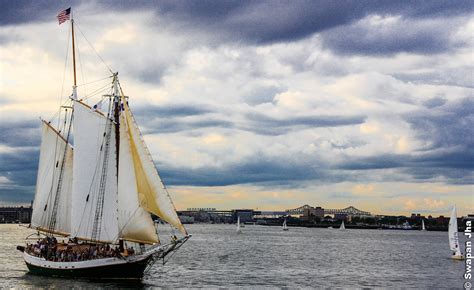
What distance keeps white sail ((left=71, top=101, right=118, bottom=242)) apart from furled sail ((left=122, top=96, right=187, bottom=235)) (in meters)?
3.53

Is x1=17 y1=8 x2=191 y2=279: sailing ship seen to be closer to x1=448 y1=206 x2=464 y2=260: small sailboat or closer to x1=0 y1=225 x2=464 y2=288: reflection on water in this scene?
x1=0 y1=225 x2=464 y2=288: reflection on water

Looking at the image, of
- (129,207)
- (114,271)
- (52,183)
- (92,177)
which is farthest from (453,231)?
(52,183)

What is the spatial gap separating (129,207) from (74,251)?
25.5 ft

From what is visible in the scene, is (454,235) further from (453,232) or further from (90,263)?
(90,263)

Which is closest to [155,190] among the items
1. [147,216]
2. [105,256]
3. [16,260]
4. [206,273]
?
[147,216]

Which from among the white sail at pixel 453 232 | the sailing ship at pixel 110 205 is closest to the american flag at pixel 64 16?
the sailing ship at pixel 110 205

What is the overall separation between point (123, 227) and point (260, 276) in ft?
58.1

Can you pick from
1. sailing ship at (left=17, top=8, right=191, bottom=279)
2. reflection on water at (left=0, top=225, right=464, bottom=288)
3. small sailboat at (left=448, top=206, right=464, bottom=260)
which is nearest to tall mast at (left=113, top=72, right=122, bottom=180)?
sailing ship at (left=17, top=8, right=191, bottom=279)

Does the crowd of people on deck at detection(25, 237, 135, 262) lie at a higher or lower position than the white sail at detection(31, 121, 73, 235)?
lower

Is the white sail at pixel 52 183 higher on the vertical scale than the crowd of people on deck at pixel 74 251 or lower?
higher

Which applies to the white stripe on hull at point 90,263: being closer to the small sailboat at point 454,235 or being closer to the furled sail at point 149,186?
the furled sail at point 149,186

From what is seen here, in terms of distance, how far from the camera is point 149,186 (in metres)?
60.7

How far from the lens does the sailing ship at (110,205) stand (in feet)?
202

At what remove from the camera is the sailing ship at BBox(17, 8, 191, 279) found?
6150 centimetres
